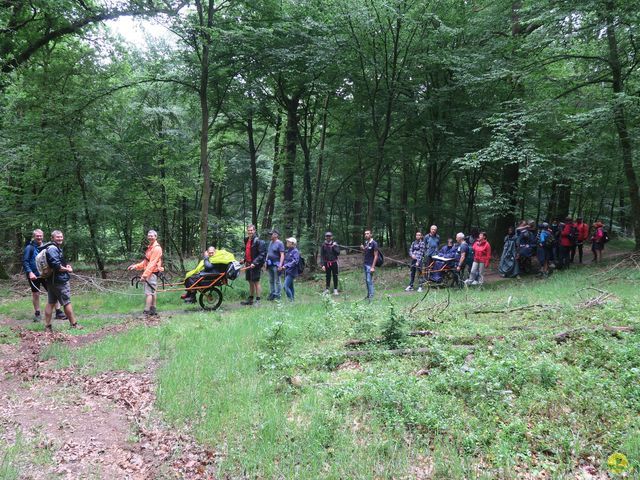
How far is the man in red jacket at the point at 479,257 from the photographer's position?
42.7ft

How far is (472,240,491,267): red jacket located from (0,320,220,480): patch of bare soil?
10.4 meters

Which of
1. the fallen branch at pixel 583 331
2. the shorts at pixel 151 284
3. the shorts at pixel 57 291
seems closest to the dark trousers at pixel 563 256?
the fallen branch at pixel 583 331

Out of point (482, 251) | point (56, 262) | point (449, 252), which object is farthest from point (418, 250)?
point (56, 262)

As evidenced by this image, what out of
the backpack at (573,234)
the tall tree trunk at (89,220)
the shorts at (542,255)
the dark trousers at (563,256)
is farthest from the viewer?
the tall tree trunk at (89,220)

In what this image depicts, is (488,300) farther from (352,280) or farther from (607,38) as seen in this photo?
(607,38)

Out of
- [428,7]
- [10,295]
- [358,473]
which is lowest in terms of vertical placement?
[10,295]

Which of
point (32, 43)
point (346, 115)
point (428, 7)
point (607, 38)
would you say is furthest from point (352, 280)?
point (32, 43)

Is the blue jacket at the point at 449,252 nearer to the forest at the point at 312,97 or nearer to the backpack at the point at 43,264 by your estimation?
the forest at the point at 312,97

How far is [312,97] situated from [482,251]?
11421mm

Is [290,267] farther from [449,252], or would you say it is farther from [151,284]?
[449,252]

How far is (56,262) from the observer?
8406 mm

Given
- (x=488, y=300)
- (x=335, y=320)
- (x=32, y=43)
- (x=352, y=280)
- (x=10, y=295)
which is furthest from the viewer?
(x=352, y=280)

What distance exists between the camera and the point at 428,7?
43.5 ft

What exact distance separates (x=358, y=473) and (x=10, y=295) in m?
15.6
